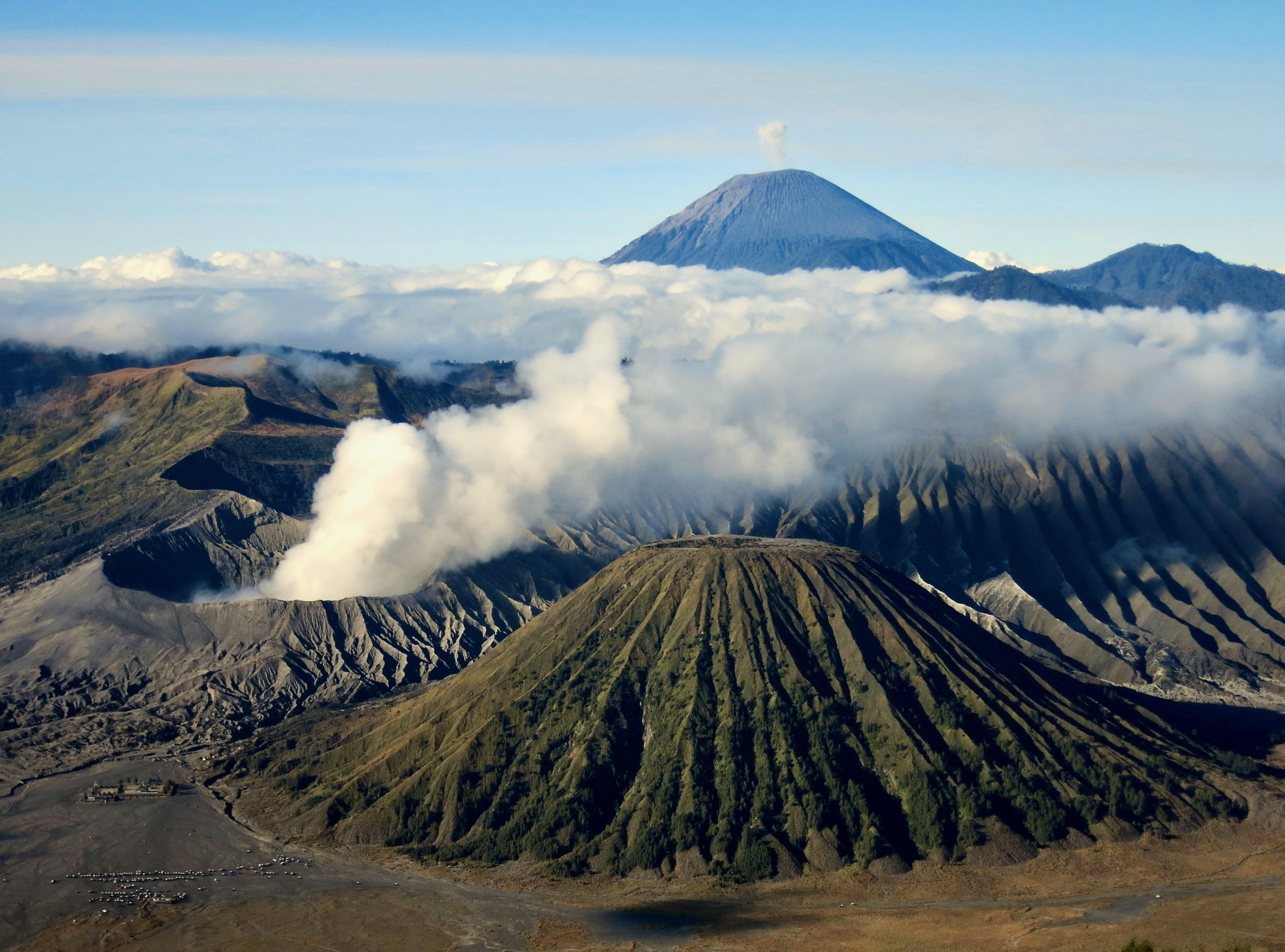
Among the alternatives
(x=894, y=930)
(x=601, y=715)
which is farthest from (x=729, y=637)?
(x=894, y=930)

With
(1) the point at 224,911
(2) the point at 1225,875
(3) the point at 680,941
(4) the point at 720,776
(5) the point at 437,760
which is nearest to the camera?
(3) the point at 680,941

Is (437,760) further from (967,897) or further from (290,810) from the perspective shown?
(967,897)

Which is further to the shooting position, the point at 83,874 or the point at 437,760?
the point at 437,760

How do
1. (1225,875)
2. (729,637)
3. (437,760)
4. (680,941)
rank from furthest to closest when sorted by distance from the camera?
(729,637) → (437,760) → (1225,875) → (680,941)

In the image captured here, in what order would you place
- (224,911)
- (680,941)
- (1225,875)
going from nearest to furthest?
(680,941), (224,911), (1225,875)

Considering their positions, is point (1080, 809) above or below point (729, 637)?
below

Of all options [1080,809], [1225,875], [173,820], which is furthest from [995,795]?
[173,820]

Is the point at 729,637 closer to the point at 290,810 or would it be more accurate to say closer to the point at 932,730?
the point at 932,730
